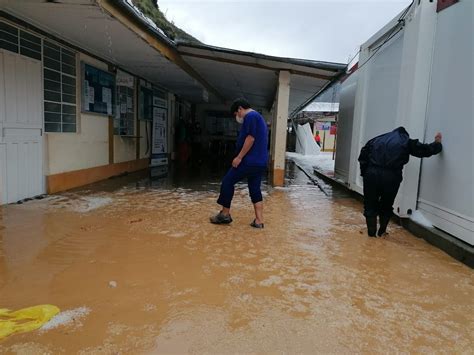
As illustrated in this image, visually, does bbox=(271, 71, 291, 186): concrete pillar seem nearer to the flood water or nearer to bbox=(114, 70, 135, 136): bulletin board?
the flood water

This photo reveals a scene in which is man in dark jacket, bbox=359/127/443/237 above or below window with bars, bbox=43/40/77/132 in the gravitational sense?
below

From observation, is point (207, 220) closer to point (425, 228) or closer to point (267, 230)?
point (267, 230)

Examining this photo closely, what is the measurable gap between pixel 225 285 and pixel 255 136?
1984mm

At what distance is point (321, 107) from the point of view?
23.6 metres

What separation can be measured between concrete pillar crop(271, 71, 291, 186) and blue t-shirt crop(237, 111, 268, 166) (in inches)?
138

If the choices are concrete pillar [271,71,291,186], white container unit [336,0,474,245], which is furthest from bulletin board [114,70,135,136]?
white container unit [336,0,474,245]

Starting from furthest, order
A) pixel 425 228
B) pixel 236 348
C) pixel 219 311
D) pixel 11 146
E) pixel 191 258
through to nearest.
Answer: pixel 11 146 < pixel 425 228 < pixel 191 258 < pixel 219 311 < pixel 236 348

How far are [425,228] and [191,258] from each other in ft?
8.93

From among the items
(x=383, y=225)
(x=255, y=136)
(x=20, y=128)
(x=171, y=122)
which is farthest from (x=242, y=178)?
(x=171, y=122)

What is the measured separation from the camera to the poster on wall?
1107 cm

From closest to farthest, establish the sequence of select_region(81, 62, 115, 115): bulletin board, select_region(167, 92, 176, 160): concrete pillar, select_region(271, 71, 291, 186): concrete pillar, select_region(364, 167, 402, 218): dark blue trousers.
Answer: select_region(364, 167, 402, 218): dark blue trousers → select_region(81, 62, 115, 115): bulletin board → select_region(271, 71, 291, 186): concrete pillar → select_region(167, 92, 176, 160): concrete pillar

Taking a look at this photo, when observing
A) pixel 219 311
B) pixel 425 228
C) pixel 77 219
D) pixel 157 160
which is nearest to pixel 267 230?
pixel 425 228

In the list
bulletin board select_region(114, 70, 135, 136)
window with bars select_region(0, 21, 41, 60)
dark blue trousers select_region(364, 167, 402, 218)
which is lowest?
dark blue trousers select_region(364, 167, 402, 218)

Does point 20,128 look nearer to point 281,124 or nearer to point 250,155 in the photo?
point 250,155
